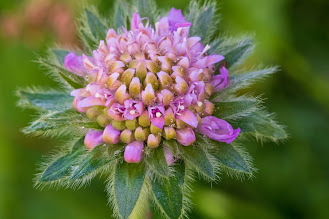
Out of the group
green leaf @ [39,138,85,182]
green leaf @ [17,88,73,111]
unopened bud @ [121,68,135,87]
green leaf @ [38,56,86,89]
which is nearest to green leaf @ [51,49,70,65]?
green leaf @ [17,88,73,111]

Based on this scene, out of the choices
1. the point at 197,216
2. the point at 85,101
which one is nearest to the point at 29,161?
the point at 197,216

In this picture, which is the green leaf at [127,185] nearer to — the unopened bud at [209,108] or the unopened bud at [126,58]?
the unopened bud at [209,108]

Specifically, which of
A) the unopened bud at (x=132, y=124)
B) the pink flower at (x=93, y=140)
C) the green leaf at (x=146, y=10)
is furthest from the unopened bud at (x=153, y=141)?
the green leaf at (x=146, y=10)

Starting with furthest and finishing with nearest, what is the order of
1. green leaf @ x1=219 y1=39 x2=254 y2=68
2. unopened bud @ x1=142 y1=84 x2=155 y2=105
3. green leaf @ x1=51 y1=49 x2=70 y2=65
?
green leaf @ x1=51 y1=49 x2=70 y2=65 → green leaf @ x1=219 y1=39 x2=254 y2=68 → unopened bud @ x1=142 y1=84 x2=155 y2=105

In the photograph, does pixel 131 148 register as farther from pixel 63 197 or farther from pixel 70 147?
pixel 63 197

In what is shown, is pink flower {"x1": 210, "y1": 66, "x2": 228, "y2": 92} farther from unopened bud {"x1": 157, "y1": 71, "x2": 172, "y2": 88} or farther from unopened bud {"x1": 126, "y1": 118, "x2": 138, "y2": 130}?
unopened bud {"x1": 126, "y1": 118, "x2": 138, "y2": 130}

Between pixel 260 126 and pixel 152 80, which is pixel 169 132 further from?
pixel 260 126
